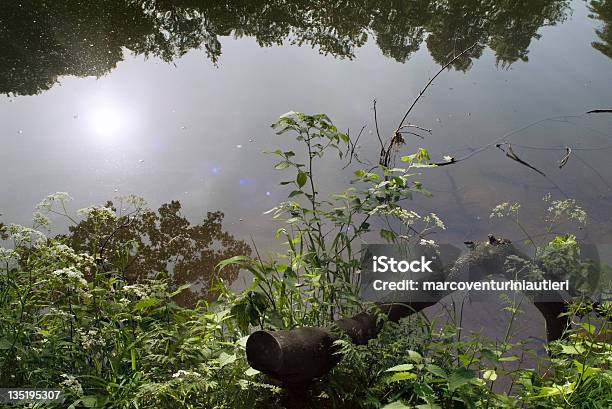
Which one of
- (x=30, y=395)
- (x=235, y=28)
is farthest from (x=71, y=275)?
(x=235, y=28)

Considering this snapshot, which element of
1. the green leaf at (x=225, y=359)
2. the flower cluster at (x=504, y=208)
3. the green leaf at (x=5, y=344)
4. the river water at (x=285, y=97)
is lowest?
the green leaf at (x=225, y=359)

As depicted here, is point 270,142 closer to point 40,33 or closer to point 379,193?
point 379,193

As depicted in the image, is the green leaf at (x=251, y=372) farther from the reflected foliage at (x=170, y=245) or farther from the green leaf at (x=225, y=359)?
the reflected foliage at (x=170, y=245)

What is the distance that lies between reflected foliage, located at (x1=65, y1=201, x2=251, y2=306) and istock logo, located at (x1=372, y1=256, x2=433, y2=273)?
1.20 metres

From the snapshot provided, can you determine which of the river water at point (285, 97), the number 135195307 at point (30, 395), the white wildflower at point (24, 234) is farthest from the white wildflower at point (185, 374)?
the river water at point (285, 97)

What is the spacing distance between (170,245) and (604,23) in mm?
6603

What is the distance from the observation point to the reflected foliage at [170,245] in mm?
3715

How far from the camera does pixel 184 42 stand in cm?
705

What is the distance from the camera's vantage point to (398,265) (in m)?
3.12

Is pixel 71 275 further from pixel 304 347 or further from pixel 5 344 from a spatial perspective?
pixel 304 347

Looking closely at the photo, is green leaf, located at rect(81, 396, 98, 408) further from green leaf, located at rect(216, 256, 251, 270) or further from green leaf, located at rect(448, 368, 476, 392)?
green leaf, located at rect(448, 368, 476, 392)

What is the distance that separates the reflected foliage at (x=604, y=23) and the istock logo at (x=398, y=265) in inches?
196

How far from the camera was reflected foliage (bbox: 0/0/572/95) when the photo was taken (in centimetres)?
644

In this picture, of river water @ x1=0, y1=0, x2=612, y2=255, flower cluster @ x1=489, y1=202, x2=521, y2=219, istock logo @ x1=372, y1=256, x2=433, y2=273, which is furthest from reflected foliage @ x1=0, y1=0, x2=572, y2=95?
istock logo @ x1=372, y1=256, x2=433, y2=273
